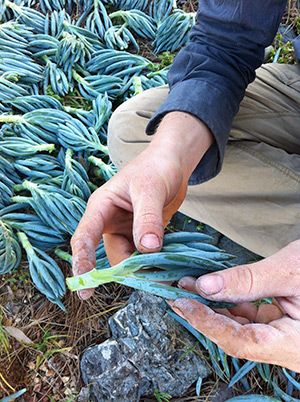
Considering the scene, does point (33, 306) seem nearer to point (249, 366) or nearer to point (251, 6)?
point (249, 366)

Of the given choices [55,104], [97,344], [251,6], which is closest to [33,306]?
[97,344]

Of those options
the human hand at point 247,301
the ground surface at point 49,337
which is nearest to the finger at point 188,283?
the human hand at point 247,301

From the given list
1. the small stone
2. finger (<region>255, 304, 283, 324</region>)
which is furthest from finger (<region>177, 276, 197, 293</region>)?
the small stone

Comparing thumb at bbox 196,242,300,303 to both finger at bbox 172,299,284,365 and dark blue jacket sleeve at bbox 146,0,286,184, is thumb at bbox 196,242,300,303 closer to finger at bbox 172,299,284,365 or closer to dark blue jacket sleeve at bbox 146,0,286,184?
finger at bbox 172,299,284,365

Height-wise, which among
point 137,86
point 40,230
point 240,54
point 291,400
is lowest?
point 291,400

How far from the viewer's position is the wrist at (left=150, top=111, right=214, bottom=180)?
1.17 metres

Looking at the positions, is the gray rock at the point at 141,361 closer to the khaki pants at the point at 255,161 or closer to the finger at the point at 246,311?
the khaki pants at the point at 255,161

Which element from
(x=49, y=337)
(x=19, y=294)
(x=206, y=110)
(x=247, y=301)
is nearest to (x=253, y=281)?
(x=247, y=301)

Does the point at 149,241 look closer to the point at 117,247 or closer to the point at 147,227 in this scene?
the point at 147,227

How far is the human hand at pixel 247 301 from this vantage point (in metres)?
0.91

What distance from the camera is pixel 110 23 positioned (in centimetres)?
288

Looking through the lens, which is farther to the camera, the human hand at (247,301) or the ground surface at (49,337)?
the ground surface at (49,337)

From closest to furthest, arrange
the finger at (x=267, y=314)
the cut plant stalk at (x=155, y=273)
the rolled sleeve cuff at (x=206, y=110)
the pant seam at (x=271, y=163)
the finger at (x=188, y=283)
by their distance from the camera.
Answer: the cut plant stalk at (x=155, y=273)
the finger at (x=188, y=283)
the finger at (x=267, y=314)
the rolled sleeve cuff at (x=206, y=110)
the pant seam at (x=271, y=163)

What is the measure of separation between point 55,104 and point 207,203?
53.3 inches
